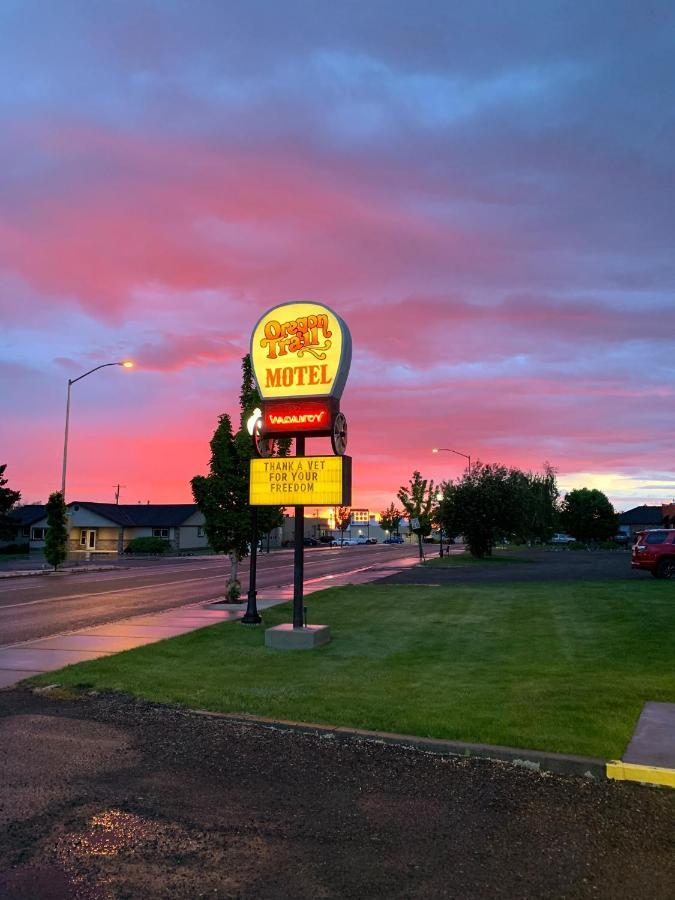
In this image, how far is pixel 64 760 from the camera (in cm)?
660

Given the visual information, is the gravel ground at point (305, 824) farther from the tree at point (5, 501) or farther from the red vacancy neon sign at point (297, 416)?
the tree at point (5, 501)

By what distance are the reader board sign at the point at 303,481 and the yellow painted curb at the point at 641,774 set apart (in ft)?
24.6

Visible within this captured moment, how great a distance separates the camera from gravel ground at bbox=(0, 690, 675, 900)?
14.1 feet

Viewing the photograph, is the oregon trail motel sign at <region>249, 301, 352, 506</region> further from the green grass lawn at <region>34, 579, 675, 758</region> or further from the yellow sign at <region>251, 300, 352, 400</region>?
the green grass lawn at <region>34, 579, 675, 758</region>

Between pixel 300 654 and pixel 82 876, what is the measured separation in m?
7.83

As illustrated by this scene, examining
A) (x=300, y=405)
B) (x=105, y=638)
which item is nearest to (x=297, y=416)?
(x=300, y=405)

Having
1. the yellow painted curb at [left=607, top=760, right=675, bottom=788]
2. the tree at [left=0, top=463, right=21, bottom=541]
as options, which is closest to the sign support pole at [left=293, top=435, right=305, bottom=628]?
the yellow painted curb at [left=607, top=760, right=675, bottom=788]

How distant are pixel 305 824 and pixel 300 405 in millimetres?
9352

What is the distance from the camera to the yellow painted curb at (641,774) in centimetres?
595

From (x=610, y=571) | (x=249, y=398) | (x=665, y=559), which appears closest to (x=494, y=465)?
(x=610, y=571)

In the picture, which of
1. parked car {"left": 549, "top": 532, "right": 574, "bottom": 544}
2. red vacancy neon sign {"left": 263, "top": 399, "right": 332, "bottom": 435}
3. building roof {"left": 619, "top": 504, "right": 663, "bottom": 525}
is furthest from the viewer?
building roof {"left": 619, "top": 504, "right": 663, "bottom": 525}

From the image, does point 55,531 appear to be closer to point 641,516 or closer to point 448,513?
point 448,513

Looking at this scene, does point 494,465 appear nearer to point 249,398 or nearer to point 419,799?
point 249,398

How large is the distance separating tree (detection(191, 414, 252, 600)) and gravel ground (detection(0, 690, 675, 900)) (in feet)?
42.2
